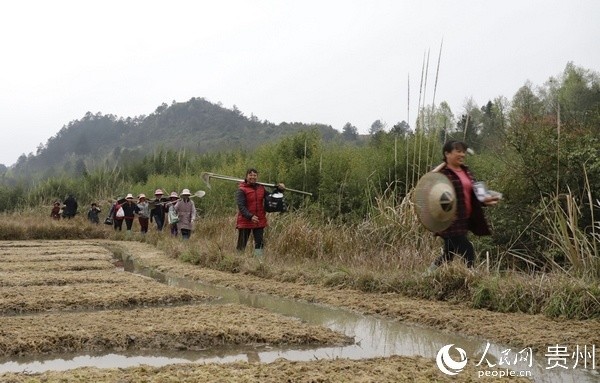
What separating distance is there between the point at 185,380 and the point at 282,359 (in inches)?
27.9

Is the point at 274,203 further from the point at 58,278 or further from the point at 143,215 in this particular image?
the point at 143,215

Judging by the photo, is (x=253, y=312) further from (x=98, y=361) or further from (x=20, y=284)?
(x=20, y=284)

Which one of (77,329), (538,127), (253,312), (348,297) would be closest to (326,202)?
(538,127)

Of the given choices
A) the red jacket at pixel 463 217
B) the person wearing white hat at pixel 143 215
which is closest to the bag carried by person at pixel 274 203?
the red jacket at pixel 463 217

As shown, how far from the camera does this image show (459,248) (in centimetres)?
630

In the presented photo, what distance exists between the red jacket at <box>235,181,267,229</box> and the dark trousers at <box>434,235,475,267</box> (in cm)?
370

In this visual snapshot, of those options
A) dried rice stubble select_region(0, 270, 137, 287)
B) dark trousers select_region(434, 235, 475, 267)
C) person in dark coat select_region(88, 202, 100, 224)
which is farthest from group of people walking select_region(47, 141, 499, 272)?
person in dark coat select_region(88, 202, 100, 224)

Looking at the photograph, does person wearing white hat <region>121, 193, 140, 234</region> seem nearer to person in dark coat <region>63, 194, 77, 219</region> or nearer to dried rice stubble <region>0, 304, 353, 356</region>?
person in dark coat <region>63, 194, 77, 219</region>

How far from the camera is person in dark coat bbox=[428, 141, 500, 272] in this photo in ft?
19.9

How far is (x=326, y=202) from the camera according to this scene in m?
12.3

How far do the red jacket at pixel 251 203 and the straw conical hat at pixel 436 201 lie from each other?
3770mm

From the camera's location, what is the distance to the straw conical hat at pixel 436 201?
5.96 metres

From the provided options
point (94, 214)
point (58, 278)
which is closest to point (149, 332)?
point (58, 278)

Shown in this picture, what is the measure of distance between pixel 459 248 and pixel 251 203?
3996 mm
